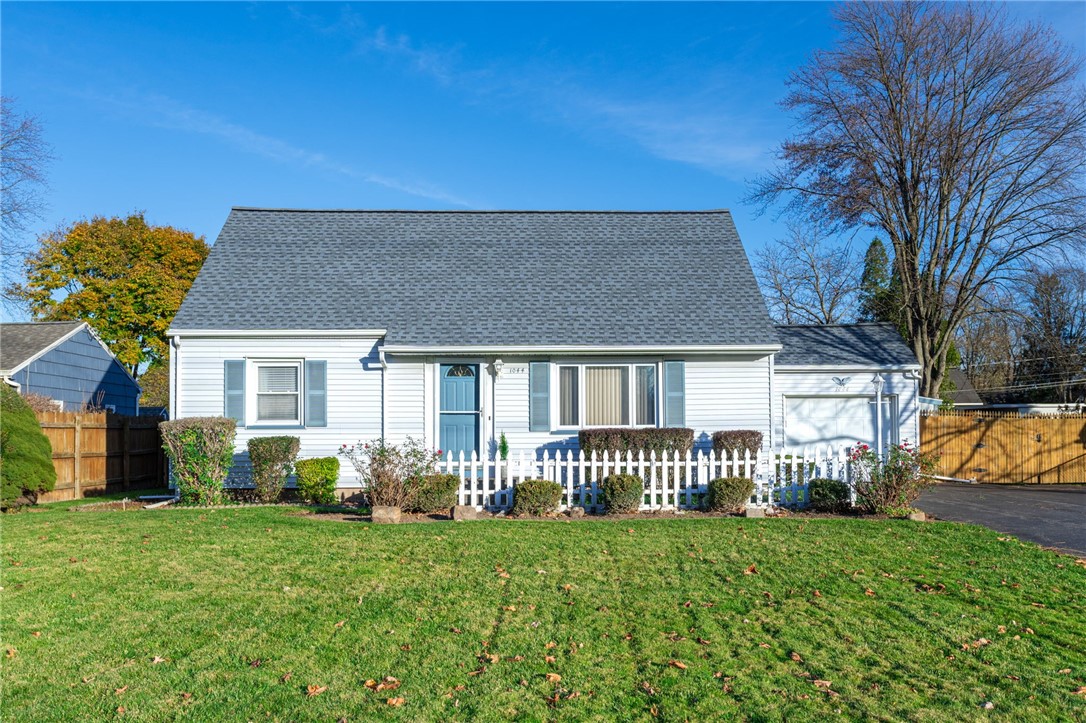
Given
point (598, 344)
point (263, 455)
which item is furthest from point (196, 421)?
point (598, 344)

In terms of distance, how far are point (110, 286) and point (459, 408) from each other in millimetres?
31662

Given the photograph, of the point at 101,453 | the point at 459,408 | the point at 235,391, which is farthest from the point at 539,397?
the point at 101,453

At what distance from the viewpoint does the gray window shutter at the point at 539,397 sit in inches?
564

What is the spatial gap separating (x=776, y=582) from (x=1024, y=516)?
7642 millimetres

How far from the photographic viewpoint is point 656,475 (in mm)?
12969

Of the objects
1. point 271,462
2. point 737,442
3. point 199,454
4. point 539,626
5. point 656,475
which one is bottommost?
point 539,626

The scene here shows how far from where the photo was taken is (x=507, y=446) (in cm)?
1423

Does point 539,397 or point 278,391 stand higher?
point 278,391

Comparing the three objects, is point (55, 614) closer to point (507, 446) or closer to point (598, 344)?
point (507, 446)

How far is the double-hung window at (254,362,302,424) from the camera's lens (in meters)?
14.7

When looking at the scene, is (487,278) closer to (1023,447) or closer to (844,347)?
(844,347)

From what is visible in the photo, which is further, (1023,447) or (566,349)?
(1023,447)

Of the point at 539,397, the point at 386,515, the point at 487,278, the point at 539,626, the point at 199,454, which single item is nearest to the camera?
the point at 539,626

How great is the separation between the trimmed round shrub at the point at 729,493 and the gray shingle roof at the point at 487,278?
2.96 m
